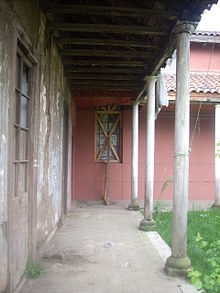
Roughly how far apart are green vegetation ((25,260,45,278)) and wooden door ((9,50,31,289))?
0.41 feet

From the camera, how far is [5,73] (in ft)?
9.42

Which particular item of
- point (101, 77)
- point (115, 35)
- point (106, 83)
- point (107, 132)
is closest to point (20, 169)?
point (115, 35)

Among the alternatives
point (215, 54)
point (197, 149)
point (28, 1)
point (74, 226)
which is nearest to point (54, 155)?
point (74, 226)

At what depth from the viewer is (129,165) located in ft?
34.6

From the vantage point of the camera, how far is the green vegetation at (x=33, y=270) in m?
3.86

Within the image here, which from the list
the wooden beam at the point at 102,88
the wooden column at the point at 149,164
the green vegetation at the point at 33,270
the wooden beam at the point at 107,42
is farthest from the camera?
the wooden beam at the point at 102,88

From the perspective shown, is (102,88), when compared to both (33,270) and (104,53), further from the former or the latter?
(33,270)

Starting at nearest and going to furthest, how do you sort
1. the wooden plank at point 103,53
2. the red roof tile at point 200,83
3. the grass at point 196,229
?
the grass at point 196,229
the wooden plank at point 103,53
the red roof tile at point 200,83

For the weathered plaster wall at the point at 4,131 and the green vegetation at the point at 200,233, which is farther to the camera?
the green vegetation at the point at 200,233

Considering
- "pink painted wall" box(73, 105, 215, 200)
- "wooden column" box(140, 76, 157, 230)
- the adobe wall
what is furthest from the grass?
the adobe wall

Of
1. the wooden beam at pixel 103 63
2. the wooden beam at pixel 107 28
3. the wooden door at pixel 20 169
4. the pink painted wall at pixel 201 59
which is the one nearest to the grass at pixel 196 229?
the wooden door at pixel 20 169

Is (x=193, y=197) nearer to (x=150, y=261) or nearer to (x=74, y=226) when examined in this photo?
(x=74, y=226)

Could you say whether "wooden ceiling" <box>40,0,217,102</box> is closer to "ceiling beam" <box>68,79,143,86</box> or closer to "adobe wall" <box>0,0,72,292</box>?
"ceiling beam" <box>68,79,143,86</box>

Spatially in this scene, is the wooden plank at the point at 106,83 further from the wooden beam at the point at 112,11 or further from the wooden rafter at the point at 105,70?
the wooden beam at the point at 112,11
